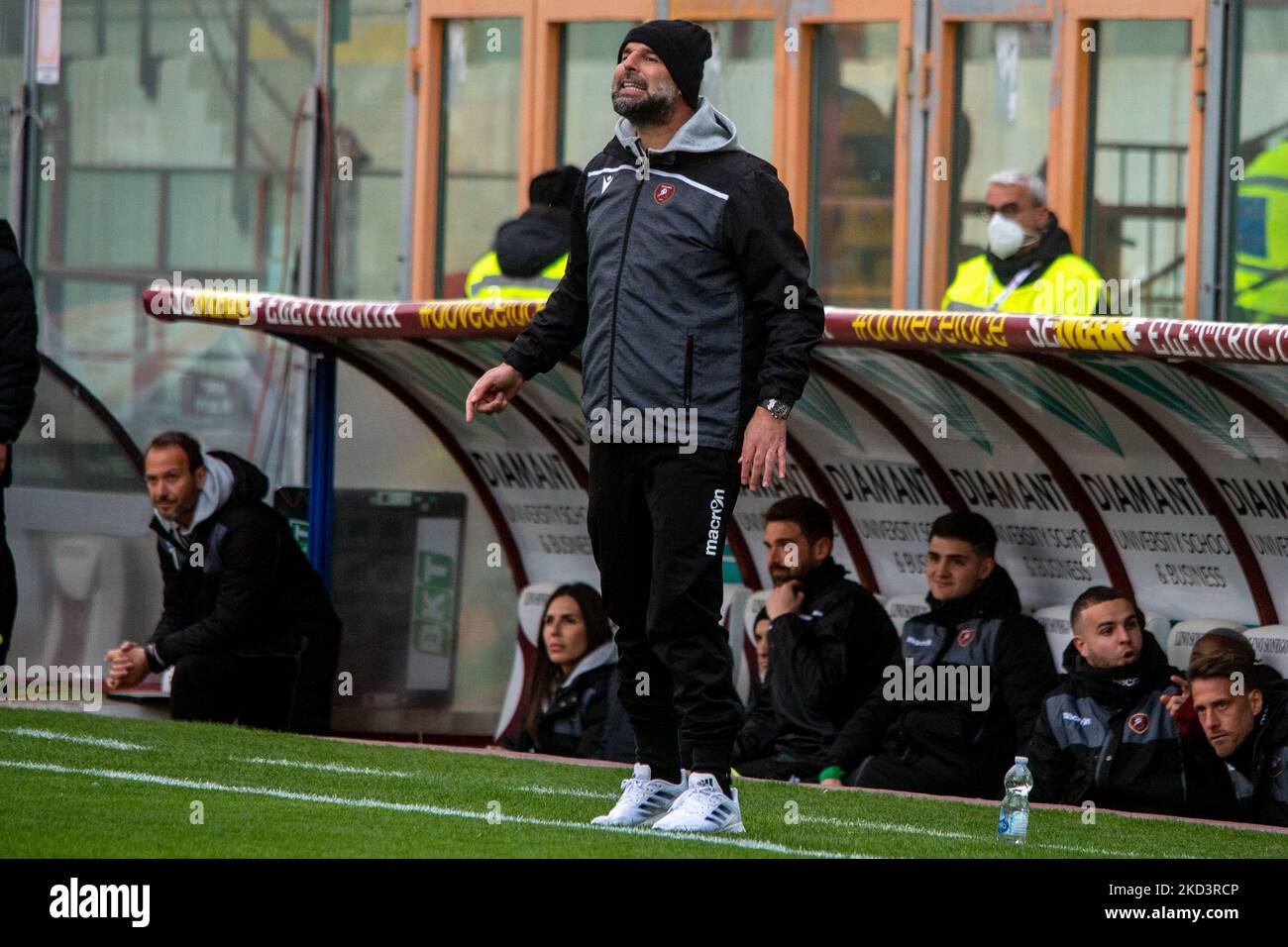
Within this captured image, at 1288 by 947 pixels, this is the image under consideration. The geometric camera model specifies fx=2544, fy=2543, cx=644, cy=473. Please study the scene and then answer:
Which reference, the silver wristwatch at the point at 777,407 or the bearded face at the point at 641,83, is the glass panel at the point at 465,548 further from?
the silver wristwatch at the point at 777,407

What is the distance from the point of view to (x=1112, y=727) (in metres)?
7.70

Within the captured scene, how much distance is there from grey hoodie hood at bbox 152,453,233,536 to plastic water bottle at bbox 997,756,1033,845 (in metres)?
3.89

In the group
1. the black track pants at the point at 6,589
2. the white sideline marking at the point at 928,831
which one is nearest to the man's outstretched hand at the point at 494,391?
the white sideline marking at the point at 928,831

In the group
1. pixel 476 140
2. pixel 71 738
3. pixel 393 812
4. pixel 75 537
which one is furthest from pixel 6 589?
pixel 476 140

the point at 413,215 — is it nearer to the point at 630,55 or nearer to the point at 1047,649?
the point at 1047,649

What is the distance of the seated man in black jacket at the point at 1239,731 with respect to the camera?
7512 mm

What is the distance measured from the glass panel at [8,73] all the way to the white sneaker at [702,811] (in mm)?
7153

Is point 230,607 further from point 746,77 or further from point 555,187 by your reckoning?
point 746,77

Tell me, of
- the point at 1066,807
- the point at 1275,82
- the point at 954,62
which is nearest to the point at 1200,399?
the point at 1066,807

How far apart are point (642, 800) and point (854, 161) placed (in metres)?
6.03

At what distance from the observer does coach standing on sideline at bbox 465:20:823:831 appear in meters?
5.89

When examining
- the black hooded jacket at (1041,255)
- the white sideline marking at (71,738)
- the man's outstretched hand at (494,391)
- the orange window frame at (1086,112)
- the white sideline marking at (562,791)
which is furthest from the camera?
the orange window frame at (1086,112)

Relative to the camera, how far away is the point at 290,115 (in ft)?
39.7

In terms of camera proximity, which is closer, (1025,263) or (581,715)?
(581,715)
